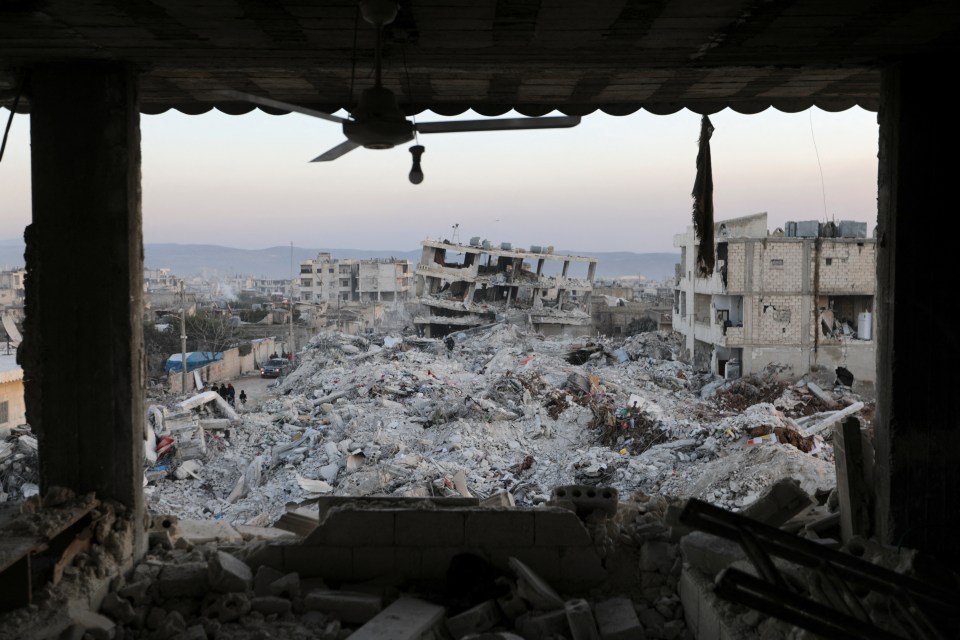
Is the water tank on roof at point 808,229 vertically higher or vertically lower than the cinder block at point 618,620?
higher

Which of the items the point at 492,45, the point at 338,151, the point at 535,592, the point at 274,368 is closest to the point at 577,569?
the point at 535,592

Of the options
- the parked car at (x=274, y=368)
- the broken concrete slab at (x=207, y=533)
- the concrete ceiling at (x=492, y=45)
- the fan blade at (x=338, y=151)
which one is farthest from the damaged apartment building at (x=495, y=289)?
the fan blade at (x=338, y=151)

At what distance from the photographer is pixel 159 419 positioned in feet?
54.7

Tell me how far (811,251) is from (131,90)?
89.5 feet

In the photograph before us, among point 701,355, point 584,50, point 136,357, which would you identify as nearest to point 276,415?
point 136,357

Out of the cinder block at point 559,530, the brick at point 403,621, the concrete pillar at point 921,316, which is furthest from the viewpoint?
the cinder block at point 559,530

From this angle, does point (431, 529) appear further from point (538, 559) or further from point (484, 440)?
point (484, 440)

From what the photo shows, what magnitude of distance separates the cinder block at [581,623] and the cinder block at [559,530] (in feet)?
1.98

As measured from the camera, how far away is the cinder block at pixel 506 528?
530 cm

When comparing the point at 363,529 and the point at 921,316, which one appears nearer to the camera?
the point at 921,316

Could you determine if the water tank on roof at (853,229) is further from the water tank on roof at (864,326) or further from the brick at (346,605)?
the brick at (346,605)

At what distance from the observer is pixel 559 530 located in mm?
5289

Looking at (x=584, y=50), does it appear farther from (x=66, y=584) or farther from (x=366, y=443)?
(x=366, y=443)

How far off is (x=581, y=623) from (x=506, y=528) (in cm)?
91
